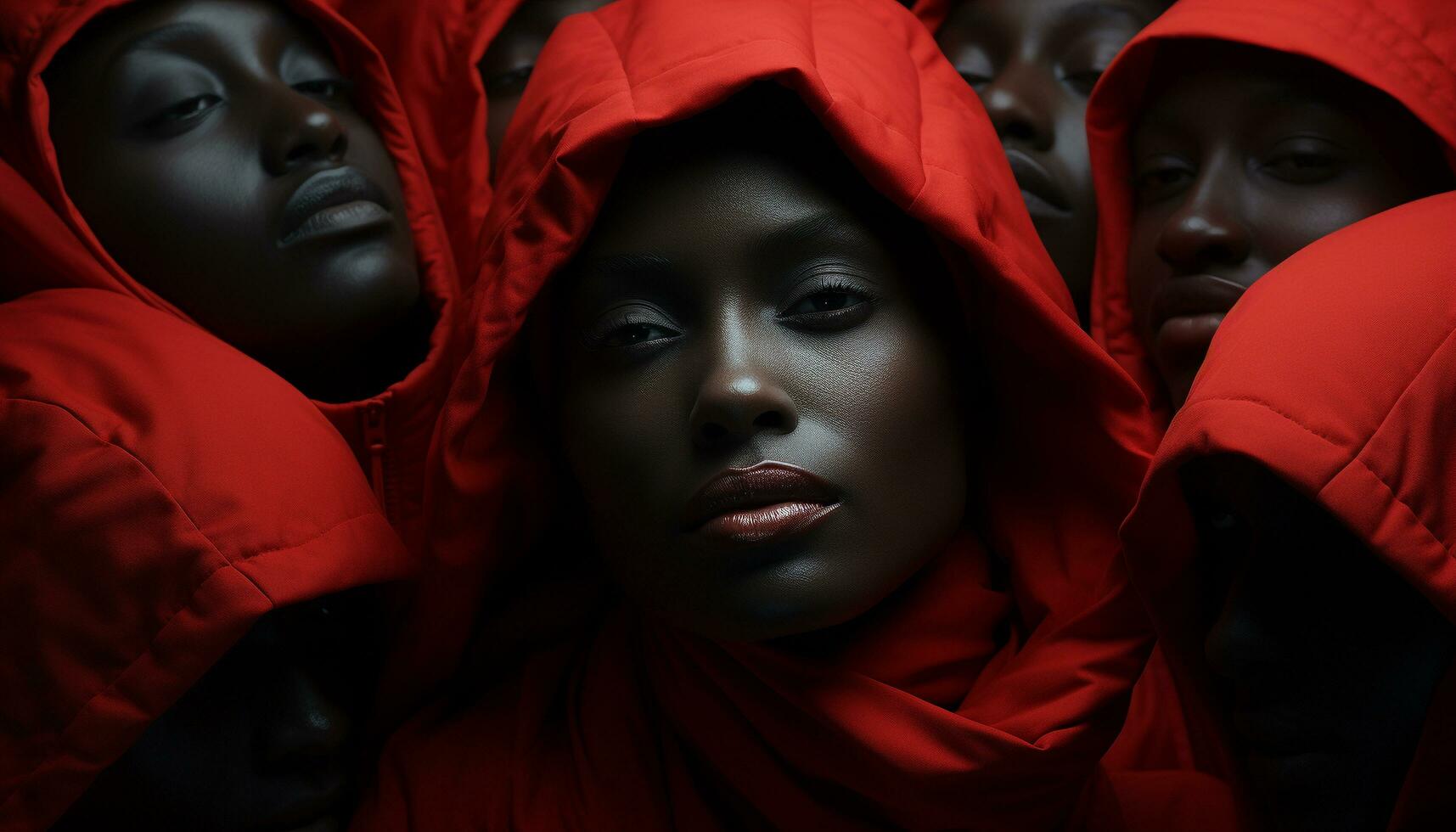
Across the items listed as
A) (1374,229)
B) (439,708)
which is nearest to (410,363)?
A: (439,708)

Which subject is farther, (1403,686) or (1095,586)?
(1095,586)

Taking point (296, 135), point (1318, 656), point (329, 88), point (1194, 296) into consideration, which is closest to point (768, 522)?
point (1318, 656)

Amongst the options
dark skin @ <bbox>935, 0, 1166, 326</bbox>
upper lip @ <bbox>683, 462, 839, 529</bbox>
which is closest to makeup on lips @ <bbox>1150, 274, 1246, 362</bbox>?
dark skin @ <bbox>935, 0, 1166, 326</bbox>

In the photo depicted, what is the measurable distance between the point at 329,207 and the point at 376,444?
203 millimetres

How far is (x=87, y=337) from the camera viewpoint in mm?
966

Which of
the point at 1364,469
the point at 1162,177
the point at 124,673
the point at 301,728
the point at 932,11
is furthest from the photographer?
the point at 932,11

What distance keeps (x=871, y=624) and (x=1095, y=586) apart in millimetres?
159

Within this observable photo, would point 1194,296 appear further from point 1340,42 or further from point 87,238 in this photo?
point 87,238

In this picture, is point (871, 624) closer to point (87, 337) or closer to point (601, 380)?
point (601, 380)

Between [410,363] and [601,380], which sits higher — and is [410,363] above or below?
below

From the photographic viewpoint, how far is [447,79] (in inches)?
53.3

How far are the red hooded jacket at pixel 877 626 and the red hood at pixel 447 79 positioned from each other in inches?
8.6

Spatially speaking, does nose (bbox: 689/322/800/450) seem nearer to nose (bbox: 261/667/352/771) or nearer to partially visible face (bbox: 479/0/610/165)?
nose (bbox: 261/667/352/771)

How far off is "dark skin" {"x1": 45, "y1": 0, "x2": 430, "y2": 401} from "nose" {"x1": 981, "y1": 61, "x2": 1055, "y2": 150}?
536 millimetres
